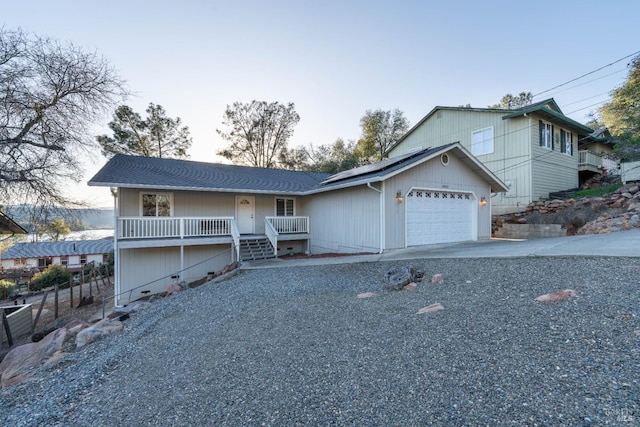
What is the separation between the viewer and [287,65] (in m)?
13.8

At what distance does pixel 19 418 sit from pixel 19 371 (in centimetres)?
226

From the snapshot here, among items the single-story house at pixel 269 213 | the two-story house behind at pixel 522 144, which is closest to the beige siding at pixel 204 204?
the single-story house at pixel 269 213

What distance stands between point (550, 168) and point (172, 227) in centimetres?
1900

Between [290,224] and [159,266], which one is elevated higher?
[290,224]

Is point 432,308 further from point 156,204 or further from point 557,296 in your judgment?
point 156,204

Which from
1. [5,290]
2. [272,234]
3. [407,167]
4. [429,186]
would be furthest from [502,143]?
[5,290]

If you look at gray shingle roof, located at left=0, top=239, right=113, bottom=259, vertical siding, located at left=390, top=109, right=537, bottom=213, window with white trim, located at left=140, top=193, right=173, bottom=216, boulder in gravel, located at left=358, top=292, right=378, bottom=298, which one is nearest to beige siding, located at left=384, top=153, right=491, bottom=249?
vertical siding, located at left=390, top=109, right=537, bottom=213

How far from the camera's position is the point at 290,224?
12883mm

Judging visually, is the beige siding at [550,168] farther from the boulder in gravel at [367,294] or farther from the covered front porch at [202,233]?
the boulder in gravel at [367,294]

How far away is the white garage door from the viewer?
34.6ft

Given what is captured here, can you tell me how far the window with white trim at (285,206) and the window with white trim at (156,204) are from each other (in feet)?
15.1

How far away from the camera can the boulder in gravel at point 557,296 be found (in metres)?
4.04

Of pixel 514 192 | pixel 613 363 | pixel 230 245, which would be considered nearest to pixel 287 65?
pixel 230 245

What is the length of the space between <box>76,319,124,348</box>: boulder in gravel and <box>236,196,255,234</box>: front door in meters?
6.90
